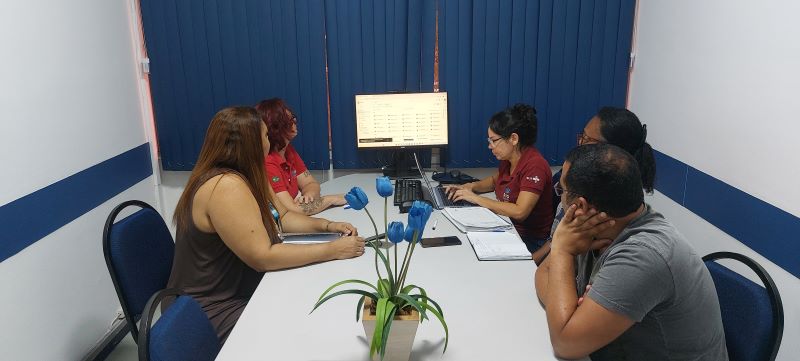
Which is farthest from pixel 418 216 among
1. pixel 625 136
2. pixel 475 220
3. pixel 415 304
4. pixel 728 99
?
pixel 728 99

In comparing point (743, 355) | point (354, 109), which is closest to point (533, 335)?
point (743, 355)

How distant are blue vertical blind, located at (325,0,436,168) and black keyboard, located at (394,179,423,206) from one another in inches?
23.7

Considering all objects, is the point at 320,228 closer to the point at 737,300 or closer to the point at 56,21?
the point at 737,300

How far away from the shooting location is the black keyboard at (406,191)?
247cm

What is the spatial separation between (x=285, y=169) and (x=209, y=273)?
1.06m

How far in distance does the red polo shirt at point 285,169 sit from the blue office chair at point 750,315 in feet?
5.57

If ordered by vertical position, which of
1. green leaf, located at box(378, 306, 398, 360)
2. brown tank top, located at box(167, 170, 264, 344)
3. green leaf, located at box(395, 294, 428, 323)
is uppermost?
green leaf, located at box(395, 294, 428, 323)

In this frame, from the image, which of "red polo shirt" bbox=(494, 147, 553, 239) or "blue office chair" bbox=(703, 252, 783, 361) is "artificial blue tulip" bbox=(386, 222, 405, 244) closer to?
"blue office chair" bbox=(703, 252, 783, 361)

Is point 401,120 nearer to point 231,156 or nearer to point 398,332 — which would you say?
point 231,156

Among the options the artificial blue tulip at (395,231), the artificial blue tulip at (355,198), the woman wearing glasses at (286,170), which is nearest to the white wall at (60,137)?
the woman wearing glasses at (286,170)

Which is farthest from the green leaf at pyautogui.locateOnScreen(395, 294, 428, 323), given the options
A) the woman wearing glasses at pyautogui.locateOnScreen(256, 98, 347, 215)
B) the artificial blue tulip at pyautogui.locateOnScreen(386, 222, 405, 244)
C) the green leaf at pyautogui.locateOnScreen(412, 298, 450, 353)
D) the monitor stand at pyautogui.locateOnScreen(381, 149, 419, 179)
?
the monitor stand at pyautogui.locateOnScreen(381, 149, 419, 179)

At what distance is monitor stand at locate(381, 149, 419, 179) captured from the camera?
307cm

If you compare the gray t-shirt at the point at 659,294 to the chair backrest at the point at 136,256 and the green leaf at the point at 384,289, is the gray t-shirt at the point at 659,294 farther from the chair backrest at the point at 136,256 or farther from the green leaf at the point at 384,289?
the chair backrest at the point at 136,256

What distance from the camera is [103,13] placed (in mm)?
2701
